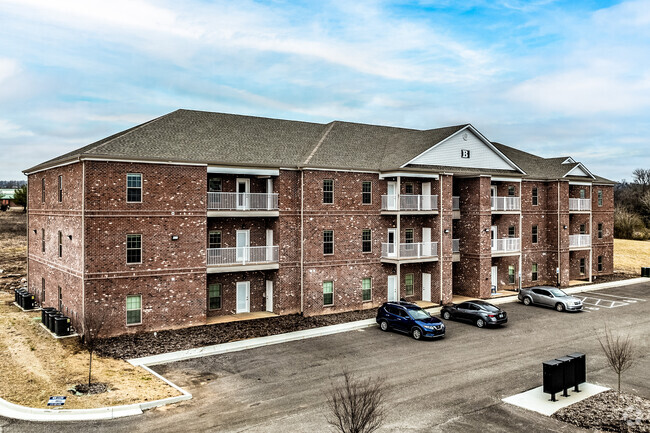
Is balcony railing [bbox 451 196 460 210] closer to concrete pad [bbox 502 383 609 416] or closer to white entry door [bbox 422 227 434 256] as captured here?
white entry door [bbox 422 227 434 256]

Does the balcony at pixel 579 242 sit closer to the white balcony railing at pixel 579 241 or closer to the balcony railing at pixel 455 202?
the white balcony railing at pixel 579 241

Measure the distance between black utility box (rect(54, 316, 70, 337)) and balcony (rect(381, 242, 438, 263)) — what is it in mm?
17014

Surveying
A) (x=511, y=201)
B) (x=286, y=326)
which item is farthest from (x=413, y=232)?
(x=286, y=326)

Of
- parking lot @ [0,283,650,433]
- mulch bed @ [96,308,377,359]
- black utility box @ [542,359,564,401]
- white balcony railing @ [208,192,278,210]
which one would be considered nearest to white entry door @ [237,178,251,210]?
white balcony railing @ [208,192,278,210]

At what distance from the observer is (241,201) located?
26.5 meters

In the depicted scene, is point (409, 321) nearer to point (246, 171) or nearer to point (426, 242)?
point (426, 242)

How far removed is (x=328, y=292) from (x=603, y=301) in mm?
18668

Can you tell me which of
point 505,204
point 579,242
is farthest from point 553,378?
point 579,242

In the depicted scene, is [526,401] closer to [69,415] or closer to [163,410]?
[163,410]

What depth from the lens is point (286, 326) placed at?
984 inches

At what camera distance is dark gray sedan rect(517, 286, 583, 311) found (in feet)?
96.1

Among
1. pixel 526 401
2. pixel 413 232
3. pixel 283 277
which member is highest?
pixel 413 232

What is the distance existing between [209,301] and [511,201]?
22.0 metres

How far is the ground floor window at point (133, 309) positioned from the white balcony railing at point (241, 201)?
560 cm
